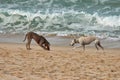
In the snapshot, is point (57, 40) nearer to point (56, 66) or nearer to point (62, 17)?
point (62, 17)

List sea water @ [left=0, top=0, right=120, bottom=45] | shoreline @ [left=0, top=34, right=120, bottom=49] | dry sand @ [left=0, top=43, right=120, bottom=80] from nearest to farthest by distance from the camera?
dry sand @ [left=0, top=43, right=120, bottom=80], shoreline @ [left=0, top=34, right=120, bottom=49], sea water @ [left=0, top=0, right=120, bottom=45]

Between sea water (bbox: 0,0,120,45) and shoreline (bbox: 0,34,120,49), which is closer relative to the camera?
shoreline (bbox: 0,34,120,49)

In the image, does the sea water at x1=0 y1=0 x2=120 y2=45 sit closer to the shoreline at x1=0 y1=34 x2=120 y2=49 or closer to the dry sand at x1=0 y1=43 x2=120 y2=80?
the shoreline at x1=0 y1=34 x2=120 y2=49

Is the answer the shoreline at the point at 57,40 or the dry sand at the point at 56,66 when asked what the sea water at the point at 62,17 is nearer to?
the shoreline at the point at 57,40

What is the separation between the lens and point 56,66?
32.6 feet

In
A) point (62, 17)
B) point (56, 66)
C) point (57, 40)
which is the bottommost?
point (62, 17)

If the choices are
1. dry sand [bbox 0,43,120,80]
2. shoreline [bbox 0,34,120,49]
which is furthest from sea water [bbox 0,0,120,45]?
dry sand [bbox 0,43,120,80]

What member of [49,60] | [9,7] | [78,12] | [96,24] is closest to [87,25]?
[96,24]

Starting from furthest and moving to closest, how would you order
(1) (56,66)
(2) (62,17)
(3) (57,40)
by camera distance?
(2) (62,17) → (3) (57,40) → (1) (56,66)

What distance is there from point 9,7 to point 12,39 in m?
10.4

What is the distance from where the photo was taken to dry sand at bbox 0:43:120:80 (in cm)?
884

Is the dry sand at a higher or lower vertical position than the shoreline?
higher

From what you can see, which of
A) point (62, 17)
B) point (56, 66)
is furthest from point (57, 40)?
point (56, 66)

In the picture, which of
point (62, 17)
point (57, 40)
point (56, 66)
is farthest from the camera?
point (62, 17)
